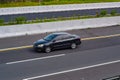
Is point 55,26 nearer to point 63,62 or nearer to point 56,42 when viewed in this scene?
point 56,42

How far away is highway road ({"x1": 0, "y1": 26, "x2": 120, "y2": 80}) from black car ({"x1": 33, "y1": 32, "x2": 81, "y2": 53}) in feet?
1.38

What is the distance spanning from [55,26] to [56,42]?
630 centimetres

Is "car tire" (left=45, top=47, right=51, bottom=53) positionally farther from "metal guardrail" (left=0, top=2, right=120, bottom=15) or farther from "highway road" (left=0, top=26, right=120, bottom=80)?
"metal guardrail" (left=0, top=2, right=120, bottom=15)

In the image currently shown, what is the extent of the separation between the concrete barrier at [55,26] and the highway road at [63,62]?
35.3 inches

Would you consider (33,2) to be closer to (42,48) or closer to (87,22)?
(87,22)

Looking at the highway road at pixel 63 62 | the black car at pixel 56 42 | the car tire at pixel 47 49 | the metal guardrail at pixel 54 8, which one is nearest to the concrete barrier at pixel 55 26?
the highway road at pixel 63 62

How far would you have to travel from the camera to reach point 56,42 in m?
23.1

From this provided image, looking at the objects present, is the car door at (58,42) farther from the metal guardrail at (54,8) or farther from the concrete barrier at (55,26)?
the metal guardrail at (54,8)

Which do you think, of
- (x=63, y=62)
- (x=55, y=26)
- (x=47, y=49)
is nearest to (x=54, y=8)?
(x=55, y=26)

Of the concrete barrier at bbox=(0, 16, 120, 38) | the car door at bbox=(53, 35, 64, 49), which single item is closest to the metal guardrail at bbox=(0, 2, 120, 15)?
the concrete barrier at bbox=(0, 16, 120, 38)

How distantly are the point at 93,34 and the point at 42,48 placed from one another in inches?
306

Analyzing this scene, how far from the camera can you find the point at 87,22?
102 ft

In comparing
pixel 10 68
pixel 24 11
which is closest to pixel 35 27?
pixel 10 68

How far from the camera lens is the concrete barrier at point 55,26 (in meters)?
26.8
